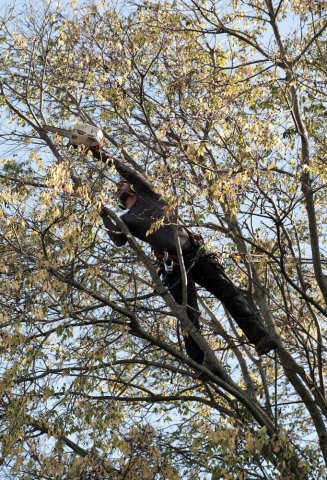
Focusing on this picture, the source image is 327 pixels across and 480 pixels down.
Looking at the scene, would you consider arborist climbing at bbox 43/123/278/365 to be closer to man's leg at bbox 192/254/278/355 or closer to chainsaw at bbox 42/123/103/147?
man's leg at bbox 192/254/278/355

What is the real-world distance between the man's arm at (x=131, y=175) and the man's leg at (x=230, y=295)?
0.86 metres

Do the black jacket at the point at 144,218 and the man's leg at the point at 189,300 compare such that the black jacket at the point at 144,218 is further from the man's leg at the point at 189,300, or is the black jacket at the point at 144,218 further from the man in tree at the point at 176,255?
the man's leg at the point at 189,300

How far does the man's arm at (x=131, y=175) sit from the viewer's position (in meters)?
8.81

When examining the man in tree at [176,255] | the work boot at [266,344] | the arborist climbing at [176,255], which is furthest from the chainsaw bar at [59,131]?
the work boot at [266,344]

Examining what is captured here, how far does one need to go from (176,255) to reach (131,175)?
0.90 metres

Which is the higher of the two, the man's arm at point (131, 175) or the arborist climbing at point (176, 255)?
the man's arm at point (131, 175)

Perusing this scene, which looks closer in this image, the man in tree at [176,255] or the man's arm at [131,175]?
the man's arm at [131,175]

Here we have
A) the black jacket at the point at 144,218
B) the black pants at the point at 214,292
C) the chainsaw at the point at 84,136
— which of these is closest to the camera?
the chainsaw at the point at 84,136

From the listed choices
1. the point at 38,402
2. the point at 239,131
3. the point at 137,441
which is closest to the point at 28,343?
the point at 38,402

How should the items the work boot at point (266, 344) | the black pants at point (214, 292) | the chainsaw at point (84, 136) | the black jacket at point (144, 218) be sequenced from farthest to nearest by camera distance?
the black pants at point (214, 292), the work boot at point (266, 344), the black jacket at point (144, 218), the chainsaw at point (84, 136)

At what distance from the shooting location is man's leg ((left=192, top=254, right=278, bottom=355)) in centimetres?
923


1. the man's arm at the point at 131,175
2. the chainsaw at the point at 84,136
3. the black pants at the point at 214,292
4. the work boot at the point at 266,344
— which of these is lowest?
the work boot at the point at 266,344

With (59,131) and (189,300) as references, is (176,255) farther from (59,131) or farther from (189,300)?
(59,131)

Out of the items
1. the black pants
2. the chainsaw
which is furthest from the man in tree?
the chainsaw
